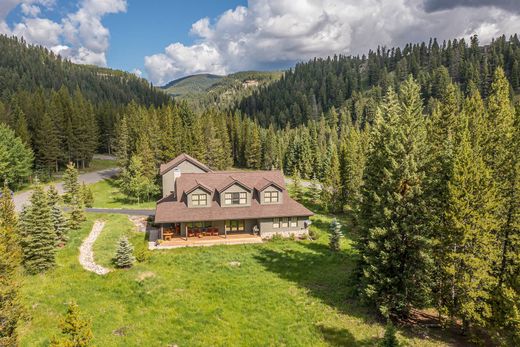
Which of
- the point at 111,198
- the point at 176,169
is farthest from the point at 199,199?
the point at 111,198

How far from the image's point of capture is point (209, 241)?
3791cm

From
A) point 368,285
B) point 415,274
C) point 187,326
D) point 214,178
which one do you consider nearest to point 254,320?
point 187,326

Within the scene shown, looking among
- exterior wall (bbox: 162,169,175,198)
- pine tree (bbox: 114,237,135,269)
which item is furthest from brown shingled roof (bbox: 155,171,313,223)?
exterior wall (bbox: 162,169,175,198)

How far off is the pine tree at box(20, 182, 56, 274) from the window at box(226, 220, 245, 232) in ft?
60.9

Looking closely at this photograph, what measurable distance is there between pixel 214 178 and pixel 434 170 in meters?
27.6

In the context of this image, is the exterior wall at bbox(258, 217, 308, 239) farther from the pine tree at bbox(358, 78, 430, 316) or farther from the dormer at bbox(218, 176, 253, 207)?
the pine tree at bbox(358, 78, 430, 316)

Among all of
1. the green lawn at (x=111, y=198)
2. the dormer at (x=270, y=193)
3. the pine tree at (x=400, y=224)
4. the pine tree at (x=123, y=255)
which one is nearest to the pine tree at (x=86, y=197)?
the green lawn at (x=111, y=198)

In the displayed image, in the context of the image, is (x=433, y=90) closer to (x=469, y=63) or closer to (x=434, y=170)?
(x=469, y=63)

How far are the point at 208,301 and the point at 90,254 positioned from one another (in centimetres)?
1551

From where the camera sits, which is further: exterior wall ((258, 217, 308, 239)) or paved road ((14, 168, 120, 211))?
paved road ((14, 168, 120, 211))

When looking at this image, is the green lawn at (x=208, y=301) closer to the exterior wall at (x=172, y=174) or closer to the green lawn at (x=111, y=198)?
the exterior wall at (x=172, y=174)

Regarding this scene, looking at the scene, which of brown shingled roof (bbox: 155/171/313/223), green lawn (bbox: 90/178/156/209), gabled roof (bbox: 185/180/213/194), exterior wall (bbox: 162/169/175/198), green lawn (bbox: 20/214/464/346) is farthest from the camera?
green lawn (bbox: 90/178/156/209)

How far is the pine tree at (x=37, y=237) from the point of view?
26.6m

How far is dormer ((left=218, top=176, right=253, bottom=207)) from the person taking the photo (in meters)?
40.3
